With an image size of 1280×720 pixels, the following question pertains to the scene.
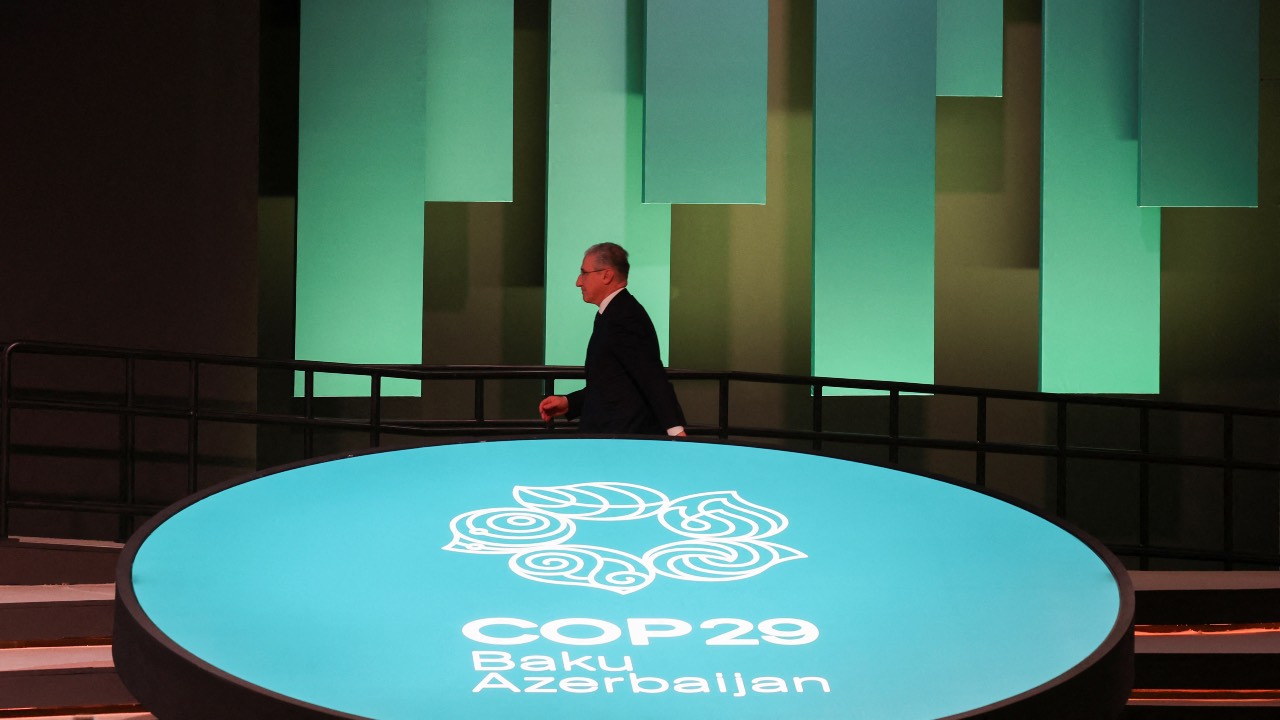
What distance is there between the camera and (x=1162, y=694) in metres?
4.18

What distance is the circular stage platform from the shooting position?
1627 mm

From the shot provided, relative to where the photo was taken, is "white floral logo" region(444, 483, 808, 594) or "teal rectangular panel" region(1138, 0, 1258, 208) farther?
"teal rectangular panel" region(1138, 0, 1258, 208)

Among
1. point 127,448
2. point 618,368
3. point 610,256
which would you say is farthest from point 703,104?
point 127,448

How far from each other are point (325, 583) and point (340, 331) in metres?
4.53

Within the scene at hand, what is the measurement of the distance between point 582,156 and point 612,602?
4750 millimetres

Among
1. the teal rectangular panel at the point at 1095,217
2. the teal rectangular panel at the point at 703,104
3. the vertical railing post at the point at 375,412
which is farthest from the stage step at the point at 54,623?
the teal rectangular panel at the point at 1095,217

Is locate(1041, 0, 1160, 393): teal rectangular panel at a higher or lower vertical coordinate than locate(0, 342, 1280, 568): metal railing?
higher

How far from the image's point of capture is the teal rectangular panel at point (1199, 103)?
652cm

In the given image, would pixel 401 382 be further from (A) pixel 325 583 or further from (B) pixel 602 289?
(A) pixel 325 583

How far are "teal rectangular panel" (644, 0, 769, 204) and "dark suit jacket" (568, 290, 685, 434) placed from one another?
2.31 m

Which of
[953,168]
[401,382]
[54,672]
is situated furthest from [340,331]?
[953,168]

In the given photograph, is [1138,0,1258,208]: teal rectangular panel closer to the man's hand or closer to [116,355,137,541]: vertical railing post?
the man's hand

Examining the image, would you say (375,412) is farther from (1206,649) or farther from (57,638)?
(1206,649)

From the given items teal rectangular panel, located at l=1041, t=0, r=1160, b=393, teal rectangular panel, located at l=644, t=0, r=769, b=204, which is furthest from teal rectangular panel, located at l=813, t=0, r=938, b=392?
teal rectangular panel, located at l=1041, t=0, r=1160, b=393
